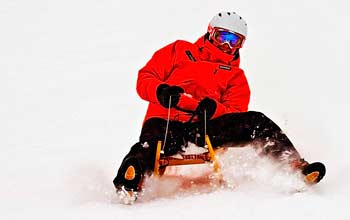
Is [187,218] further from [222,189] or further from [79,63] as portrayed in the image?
[79,63]

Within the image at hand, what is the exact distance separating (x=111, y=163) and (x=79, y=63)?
504 cm

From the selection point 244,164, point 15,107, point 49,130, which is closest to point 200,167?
point 244,164

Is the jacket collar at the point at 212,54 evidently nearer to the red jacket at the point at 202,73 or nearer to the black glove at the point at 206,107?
the red jacket at the point at 202,73

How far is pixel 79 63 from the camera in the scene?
10.4m

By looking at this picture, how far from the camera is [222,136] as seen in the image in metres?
4.55

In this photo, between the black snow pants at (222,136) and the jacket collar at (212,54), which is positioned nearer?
the black snow pants at (222,136)

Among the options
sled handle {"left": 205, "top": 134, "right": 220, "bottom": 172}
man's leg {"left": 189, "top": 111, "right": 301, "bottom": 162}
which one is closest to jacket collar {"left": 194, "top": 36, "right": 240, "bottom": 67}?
man's leg {"left": 189, "top": 111, "right": 301, "bottom": 162}

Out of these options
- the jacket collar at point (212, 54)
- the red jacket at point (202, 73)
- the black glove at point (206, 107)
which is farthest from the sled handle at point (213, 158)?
the jacket collar at point (212, 54)

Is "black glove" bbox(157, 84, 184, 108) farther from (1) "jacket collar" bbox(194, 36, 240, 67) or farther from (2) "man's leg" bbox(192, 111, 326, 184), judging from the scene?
(1) "jacket collar" bbox(194, 36, 240, 67)

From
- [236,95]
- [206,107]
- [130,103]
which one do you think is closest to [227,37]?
[236,95]

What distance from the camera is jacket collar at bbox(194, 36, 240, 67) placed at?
16.3 ft

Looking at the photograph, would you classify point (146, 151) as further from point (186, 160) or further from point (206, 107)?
point (206, 107)

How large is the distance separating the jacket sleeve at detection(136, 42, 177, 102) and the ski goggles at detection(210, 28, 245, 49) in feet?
1.10

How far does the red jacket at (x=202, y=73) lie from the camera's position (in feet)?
16.1
